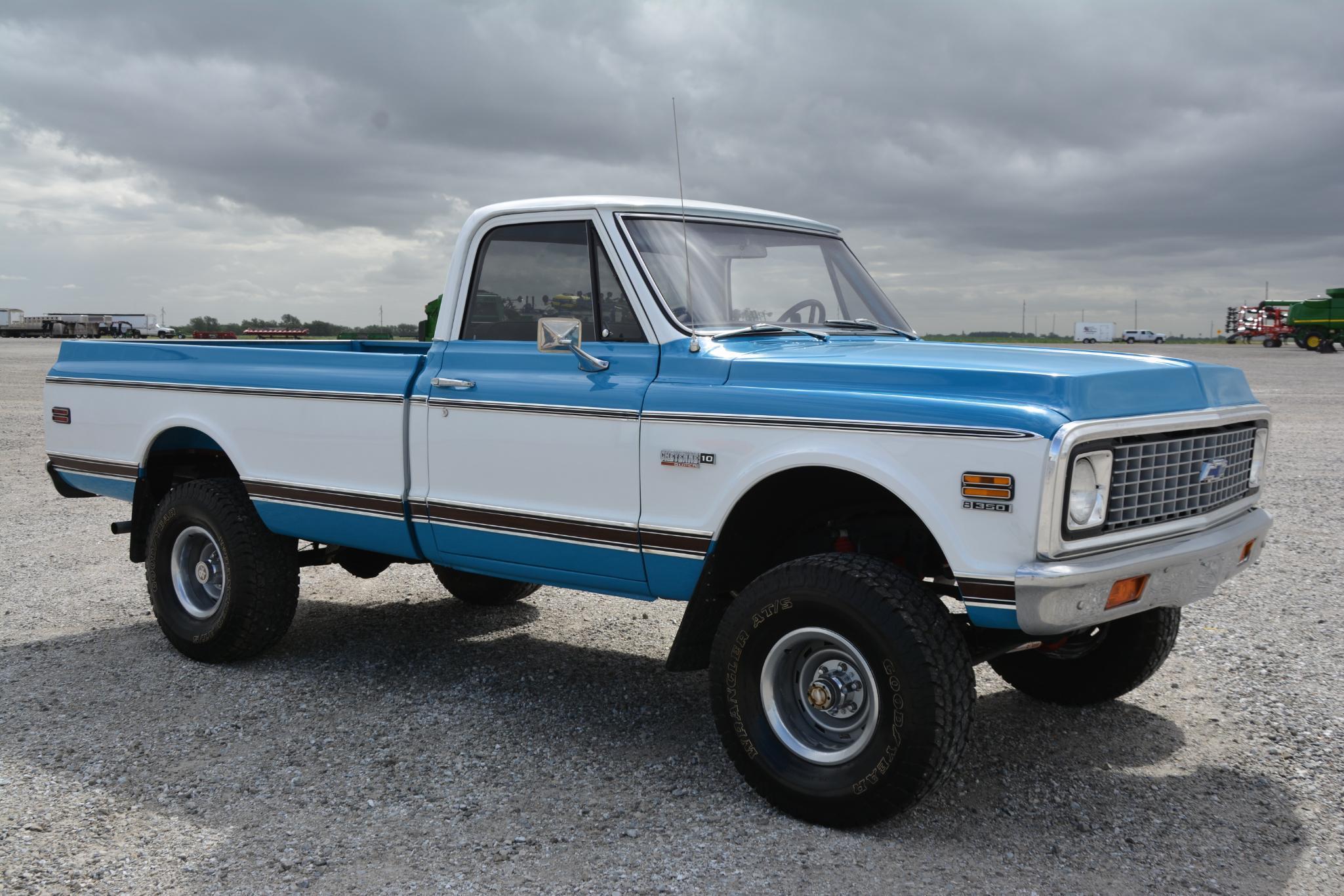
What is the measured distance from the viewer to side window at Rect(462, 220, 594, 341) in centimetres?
477

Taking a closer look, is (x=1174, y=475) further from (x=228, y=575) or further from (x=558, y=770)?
(x=228, y=575)

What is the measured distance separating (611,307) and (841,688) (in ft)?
5.83

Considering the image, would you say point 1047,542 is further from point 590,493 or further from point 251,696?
point 251,696

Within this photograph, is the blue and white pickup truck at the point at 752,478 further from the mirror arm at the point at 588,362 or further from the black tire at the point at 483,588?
the black tire at the point at 483,588

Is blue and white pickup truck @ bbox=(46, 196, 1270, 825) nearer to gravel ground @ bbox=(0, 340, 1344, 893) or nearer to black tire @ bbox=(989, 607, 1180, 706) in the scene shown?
black tire @ bbox=(989, 607, 1180, 706)

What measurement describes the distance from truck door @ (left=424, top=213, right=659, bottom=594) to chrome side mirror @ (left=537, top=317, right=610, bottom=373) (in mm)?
45

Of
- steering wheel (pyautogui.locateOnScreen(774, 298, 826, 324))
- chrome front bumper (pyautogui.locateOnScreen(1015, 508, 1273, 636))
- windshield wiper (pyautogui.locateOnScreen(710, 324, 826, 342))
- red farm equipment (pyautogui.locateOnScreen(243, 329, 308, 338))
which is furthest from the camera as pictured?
red farm equipment (pyautogui.locateOnScreen(243, 329, 308, 338))

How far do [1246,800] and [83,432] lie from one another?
605 centimetres

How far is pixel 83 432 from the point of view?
21.3ft

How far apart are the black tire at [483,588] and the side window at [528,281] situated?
211 cm

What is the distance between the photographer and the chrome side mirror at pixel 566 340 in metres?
4.43

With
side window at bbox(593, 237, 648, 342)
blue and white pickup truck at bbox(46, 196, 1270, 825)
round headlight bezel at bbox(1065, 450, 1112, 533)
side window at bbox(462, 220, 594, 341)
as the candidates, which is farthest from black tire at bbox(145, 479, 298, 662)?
round headlight bezel at bbox(1065, 450, 1112, 533)

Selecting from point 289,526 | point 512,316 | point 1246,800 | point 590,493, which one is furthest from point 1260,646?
point 289,526

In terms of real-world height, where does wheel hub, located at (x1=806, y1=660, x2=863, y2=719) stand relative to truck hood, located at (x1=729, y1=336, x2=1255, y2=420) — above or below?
below
